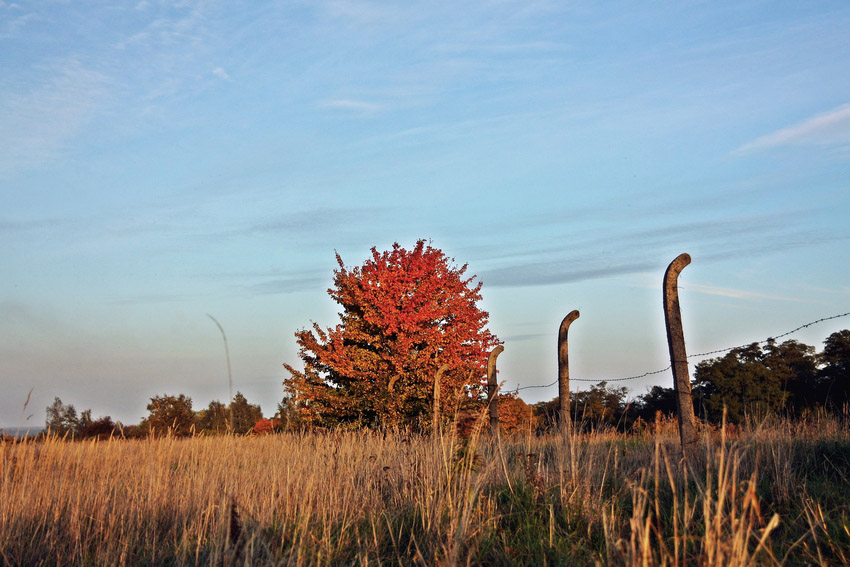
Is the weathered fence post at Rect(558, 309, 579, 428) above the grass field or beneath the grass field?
above

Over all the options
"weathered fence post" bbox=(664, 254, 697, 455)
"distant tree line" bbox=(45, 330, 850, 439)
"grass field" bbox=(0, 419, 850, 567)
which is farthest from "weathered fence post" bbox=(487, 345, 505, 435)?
"distant tree line" bbox=(45, 330, 850, 439)

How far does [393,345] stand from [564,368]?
6745mm

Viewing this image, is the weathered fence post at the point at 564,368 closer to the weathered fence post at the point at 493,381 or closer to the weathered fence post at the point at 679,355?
the weathered fence post at the point at 493,381

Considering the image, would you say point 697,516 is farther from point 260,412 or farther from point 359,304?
point 260,412

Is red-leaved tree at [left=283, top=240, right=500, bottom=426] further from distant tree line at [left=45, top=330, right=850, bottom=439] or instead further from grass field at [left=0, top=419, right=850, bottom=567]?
grass field at [left=0, top=419, right=850, bottom=567]

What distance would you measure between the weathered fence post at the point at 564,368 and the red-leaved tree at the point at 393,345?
4758 millimetres

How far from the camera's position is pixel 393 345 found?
683 inches

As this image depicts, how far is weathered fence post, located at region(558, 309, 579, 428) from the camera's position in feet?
36.3

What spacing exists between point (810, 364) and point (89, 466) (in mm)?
22425

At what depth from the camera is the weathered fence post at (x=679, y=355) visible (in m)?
8.47

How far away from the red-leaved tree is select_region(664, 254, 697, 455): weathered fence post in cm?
762

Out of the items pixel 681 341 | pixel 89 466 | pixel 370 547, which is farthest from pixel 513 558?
pixel 89 466

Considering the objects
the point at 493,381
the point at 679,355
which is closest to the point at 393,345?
the point at 493,381

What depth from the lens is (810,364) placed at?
918 inches
